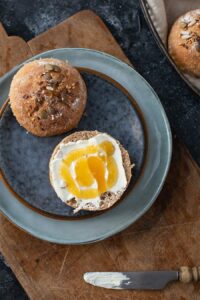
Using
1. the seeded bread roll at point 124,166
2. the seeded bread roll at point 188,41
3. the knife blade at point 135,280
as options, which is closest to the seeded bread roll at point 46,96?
the seeded bread roll at point 124,166

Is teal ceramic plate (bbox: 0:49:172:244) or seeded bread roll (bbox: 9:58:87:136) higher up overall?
seeded bread roll (bbox: 9:58:87:136)

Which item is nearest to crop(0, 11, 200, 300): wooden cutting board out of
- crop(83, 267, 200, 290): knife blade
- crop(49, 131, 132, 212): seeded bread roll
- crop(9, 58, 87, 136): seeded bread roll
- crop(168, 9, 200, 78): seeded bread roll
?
crop(83, 267, 200, 290): knife blade

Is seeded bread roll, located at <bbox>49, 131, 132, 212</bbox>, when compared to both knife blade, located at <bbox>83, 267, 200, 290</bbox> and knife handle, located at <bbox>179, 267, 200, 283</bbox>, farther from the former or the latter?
knife handle, located at <bbox>179, 267, 200, 283</bbox>

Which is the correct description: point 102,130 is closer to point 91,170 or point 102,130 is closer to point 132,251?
point 91,170

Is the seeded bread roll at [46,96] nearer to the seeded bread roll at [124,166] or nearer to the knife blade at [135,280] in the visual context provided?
the seeded bread roll at [124,166]

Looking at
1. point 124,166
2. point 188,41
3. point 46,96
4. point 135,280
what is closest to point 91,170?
point 124,166
